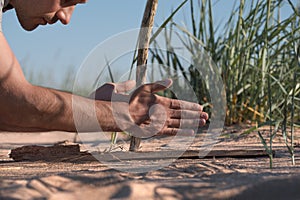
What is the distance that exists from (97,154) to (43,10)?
2.09 feet

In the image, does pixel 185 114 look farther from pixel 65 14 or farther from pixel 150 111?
pixel 65 14

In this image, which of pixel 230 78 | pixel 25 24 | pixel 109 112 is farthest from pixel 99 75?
pixel 230 78

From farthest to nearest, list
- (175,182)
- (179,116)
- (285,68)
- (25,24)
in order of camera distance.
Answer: (285,68) < (25,24) < (179,116) < (175,182)

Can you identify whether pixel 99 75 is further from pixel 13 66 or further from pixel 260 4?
pixel 260 4

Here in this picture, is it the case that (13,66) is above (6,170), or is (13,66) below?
above

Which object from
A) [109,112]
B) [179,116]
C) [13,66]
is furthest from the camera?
[179,116]

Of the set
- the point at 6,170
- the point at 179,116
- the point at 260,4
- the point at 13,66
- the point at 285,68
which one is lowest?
the point at 6,170

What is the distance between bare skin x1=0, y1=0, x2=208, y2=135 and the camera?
1.62 m

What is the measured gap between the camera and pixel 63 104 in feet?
5.59

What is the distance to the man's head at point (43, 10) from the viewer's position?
210 cm

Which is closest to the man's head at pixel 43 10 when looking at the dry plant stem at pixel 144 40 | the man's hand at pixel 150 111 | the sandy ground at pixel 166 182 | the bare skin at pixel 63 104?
the bare skin at pixel 63 104

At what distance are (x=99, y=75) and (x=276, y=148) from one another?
839 mm

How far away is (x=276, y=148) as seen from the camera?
2.22 meters

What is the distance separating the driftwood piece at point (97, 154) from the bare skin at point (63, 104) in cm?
11
